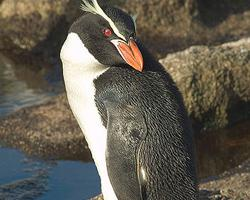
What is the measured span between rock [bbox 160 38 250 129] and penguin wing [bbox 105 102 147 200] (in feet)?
12.9

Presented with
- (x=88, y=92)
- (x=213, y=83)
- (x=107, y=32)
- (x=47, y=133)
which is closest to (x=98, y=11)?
(x=107, y=32)

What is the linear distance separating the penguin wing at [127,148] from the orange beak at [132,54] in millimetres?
270

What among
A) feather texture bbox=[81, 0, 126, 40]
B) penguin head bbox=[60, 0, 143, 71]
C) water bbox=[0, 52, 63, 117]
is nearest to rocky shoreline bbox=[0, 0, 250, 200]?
water bbox=[0, 52, 63, 117]

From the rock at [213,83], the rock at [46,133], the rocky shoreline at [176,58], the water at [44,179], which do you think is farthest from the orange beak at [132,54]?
the rock at [213,83]

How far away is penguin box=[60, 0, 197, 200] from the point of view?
18.1ft

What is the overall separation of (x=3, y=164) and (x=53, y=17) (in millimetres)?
4602

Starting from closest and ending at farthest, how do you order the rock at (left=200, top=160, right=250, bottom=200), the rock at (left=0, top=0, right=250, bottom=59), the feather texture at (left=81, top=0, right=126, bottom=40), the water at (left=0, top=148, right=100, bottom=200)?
the feather texture at (left=81, top=0, right=126, bottom=40) → the rock at (left=200, top=160, right=250, bottom=200) → the water at (left=0, top=148, right=100, bottom=200) → the rock at (left=0, top=0, right=250, bottom=59)

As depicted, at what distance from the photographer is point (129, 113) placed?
555 centimetres

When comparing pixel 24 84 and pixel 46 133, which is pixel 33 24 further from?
pixel 46 133

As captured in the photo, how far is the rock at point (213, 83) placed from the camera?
31.3ft

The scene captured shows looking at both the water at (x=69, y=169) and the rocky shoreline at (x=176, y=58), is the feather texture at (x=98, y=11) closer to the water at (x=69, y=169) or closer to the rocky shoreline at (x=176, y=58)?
the rocky shoreline at (x=176, y=58)

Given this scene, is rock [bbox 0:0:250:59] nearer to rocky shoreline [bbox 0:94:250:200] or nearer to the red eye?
rocky shoreline [bbox 0:94:250:200]

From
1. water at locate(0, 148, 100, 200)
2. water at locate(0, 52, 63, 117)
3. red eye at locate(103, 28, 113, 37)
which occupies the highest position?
red eye at locate(103, 28, 113, 37)

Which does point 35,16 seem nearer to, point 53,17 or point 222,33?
point 53,17
